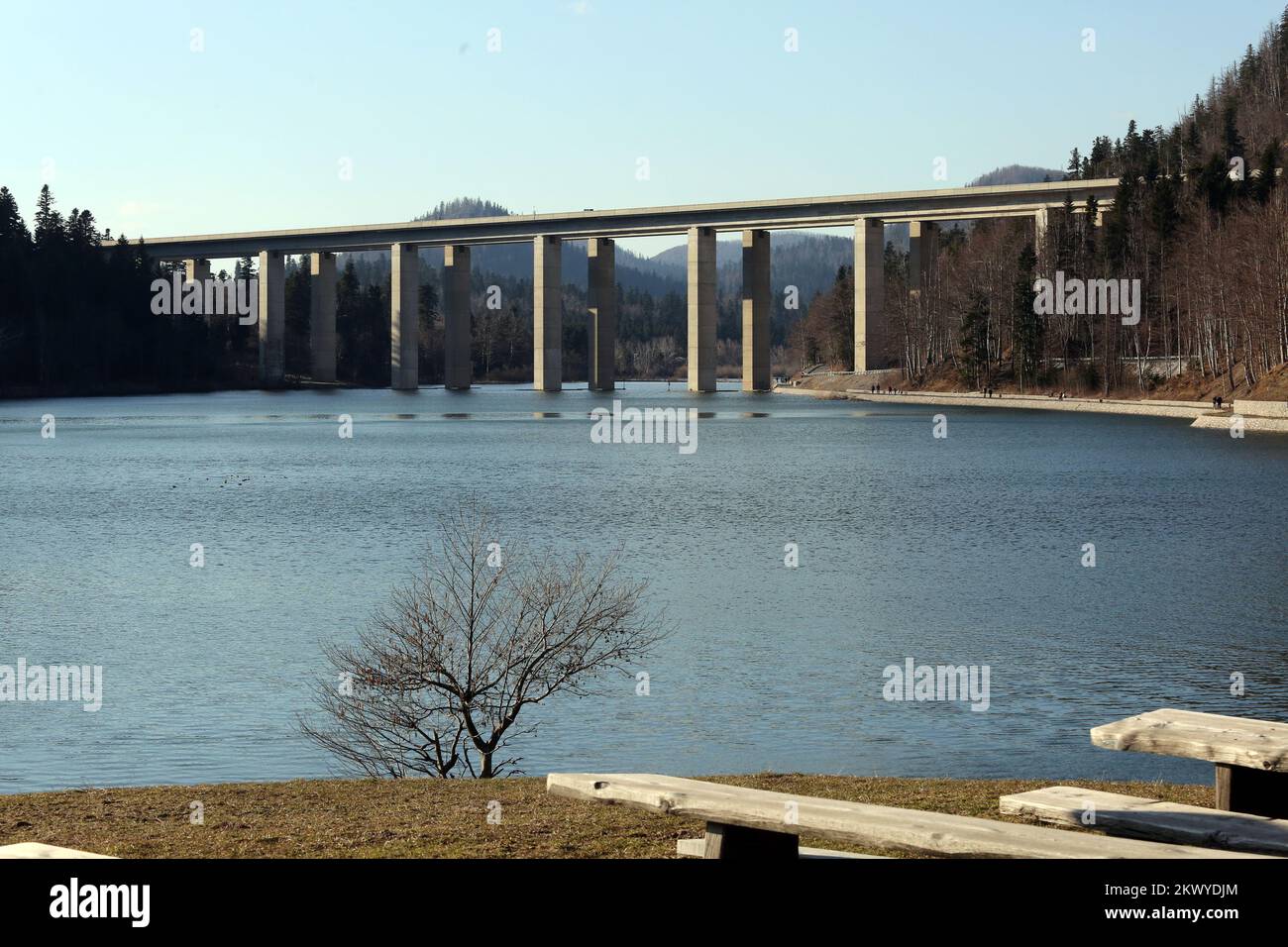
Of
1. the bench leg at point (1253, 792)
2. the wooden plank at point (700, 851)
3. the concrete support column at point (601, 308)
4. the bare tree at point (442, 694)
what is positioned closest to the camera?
the wooden plank at point (700, 851)

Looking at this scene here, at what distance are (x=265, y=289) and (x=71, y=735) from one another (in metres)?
146

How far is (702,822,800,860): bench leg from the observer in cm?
655

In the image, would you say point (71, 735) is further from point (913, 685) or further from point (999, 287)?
point (999, 287)

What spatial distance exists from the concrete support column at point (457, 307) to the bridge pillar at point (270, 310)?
17.5m

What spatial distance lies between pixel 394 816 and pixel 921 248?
12854 centimetres

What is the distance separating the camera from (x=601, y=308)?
14888 centimetres

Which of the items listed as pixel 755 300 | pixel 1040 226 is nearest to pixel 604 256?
pixel 755 300

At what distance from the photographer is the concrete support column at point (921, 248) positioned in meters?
134

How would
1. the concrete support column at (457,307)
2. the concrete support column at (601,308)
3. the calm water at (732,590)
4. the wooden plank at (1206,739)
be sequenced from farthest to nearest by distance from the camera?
the concrete support column at (457,307) → the concrete support column at (601,308) → the calm water at (732,590) → the wooden plank at (1206,739)

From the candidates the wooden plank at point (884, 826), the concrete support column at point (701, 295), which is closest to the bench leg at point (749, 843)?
the wooden plank at point (884, 826)

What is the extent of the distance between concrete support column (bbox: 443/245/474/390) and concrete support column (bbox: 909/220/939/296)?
143ft

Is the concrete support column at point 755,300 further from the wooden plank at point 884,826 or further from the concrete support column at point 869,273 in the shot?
the wooden plank at point 884,826

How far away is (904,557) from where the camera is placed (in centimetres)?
3153
